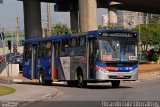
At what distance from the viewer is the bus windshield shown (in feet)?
86.5

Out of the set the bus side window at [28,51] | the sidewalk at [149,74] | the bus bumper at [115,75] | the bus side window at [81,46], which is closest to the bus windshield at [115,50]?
the bus bumper at [115,75]

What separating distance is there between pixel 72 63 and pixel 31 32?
33.6 meters

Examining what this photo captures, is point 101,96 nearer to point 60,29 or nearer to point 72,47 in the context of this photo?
point 72,47

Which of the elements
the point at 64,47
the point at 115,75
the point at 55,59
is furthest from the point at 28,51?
the point at 115,75

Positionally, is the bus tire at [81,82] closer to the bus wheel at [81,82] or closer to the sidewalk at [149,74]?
the bus wheel at [81,82]

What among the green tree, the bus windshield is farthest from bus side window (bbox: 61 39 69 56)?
the green tree

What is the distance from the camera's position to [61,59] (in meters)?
30.5

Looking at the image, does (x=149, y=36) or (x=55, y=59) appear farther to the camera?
(x=149, y=36)

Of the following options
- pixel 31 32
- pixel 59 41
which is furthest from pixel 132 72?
pixel 31 32

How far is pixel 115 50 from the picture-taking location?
26531mm

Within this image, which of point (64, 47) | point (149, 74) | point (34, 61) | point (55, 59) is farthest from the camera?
point (149, 74)

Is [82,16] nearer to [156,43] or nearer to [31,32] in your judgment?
[31,32]

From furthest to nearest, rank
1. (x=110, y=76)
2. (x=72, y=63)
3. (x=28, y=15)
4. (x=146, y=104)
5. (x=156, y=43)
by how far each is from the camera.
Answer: (x=156, y=43)
(x=28, y=15)
(x=72, y=63)
(x=110, y=76)
(x=146, y=104)

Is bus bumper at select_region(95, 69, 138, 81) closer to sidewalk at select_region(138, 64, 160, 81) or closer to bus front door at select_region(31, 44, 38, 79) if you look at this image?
bus front door at select_region(31, 44, 38, 79)
